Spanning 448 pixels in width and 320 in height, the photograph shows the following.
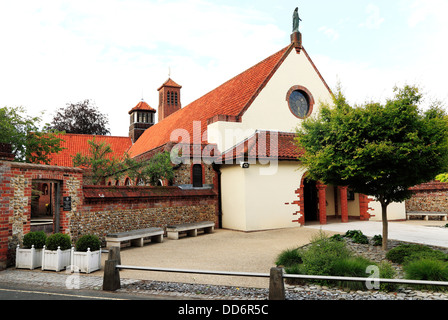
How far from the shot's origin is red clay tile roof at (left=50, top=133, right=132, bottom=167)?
1211 inches

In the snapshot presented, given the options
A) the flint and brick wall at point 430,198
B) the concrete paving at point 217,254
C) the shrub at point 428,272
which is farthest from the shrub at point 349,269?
the flint and brick wall at point 430,198

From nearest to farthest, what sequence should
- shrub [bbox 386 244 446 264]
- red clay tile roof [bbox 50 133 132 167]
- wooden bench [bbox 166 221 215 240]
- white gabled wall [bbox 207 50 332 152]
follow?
1. shrub [bbox 386 244 446 264]
2. wooden bench [bbox 166 221 215 240]
3. white gabled wall [bbox 207 50 332 152]
4. red clay tile roof [bbox 50 133 132 167]

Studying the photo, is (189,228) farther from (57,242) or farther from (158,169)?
(57,242)

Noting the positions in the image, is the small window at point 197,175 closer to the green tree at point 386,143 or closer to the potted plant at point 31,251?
the green tree at point 386,143

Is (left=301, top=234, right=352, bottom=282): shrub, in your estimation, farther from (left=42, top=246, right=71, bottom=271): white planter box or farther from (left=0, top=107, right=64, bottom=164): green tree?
(left=0, top=107, right=64, bottom=164): green tree

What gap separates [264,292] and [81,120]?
38.2 metres

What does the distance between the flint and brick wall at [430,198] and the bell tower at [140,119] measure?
29.6 metres

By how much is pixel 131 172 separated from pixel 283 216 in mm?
8302

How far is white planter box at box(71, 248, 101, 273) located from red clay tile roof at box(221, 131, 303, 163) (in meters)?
8.47

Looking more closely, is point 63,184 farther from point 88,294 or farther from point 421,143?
point 421,143

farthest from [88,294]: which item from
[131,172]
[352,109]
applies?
A: [131,172]

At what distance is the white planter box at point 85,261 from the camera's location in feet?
27.6

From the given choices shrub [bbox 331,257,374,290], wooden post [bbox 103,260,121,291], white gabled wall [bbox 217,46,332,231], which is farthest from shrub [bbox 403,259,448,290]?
white gabled wall [bbox 217,46,332,231]

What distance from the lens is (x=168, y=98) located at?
36.5m
